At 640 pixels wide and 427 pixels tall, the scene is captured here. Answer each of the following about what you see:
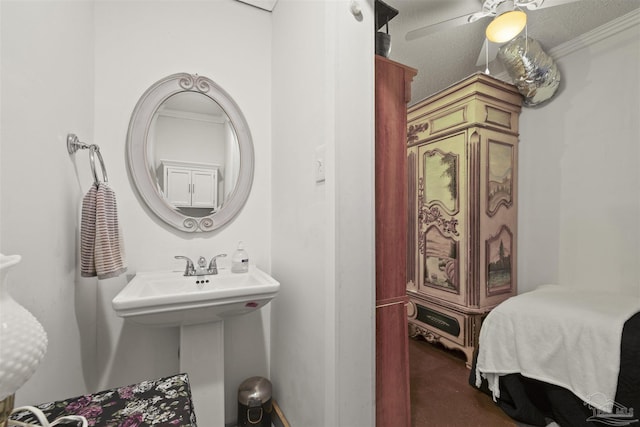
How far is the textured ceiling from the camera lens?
191cm

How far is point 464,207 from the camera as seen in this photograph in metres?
2.29

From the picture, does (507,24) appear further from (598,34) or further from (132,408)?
(132,408)

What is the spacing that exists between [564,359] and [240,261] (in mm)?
1909

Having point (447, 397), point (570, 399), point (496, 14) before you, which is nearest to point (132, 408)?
point (447, 397)

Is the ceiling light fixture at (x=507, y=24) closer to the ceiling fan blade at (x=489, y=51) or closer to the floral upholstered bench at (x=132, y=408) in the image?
the ceiling fan blade at (x=489, y=51)

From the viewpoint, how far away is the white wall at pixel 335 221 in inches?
41.9

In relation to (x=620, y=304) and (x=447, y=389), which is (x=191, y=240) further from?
(x=620, y=304)

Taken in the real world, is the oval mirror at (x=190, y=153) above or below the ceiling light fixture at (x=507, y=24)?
below

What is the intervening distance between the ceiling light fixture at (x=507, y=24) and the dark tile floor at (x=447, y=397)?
2298mm

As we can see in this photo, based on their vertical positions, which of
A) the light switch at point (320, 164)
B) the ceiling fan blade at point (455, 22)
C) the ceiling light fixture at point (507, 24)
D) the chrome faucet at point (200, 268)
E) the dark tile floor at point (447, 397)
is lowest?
the dark tile floor at point (447, 397)

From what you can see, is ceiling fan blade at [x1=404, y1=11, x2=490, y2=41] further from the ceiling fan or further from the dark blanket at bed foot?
the dark blanket at bed foot

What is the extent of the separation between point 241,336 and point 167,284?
1.81 ft

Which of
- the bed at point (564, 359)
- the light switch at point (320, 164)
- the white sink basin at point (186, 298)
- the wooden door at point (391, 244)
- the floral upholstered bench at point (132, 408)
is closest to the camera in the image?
the floral upholstered bench at point (132, 408)

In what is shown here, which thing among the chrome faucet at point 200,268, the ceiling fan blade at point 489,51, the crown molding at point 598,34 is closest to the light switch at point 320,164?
the chrome faucet at point 200,268
